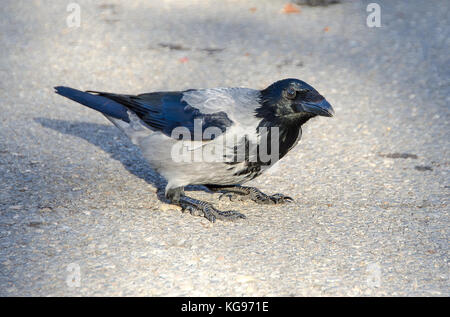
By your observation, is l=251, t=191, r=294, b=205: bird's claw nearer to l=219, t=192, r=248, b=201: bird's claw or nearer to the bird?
l=219, t=192, r=248, b=201: bird's claw

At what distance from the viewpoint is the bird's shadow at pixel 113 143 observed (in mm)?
5172

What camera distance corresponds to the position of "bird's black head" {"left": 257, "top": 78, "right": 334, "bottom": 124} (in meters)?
4.27

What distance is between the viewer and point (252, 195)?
15.8 feet

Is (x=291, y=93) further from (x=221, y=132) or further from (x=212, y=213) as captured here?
(x=212, y=213)

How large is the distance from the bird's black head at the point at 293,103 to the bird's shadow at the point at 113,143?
46.1 inches

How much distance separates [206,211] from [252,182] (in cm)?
83

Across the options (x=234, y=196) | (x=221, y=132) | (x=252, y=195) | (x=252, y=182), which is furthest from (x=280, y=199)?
(x=221, y=132)

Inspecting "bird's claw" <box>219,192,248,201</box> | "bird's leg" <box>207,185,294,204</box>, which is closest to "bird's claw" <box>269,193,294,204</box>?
"bird's leg" <box>207,185,294,204</box>

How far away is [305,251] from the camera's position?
4035 mm

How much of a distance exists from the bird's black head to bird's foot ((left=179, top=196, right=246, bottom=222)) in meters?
0.77

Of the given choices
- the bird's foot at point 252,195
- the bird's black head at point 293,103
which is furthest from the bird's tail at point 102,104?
the bird's black head at point 293,103

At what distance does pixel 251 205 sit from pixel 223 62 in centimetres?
309

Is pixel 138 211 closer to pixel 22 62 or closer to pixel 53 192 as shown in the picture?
pixel 53 192

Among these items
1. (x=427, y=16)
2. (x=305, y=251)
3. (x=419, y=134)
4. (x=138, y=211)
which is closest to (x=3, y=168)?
(x=138, y=211)
